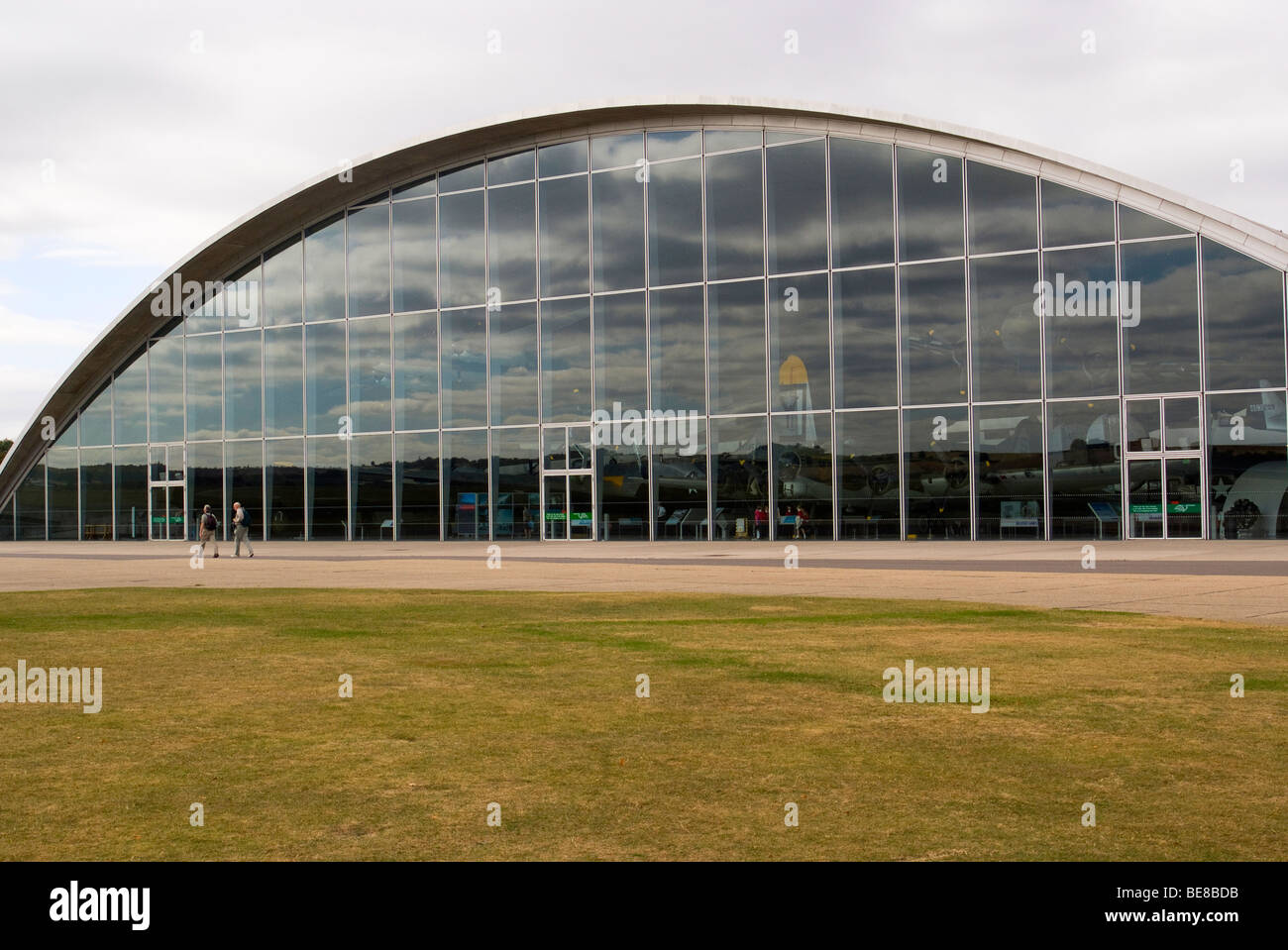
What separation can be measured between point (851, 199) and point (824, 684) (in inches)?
1183

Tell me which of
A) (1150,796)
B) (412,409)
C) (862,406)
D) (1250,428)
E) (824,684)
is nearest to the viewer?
(1150,796)

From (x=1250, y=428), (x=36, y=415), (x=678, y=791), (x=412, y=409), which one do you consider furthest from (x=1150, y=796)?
(x=36, y=415)

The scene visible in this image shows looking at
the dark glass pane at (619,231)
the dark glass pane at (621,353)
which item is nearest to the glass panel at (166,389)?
the dark glass pane at (621,353)

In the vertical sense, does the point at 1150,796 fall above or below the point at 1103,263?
below

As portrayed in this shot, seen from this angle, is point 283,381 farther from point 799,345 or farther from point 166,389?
point 799,345

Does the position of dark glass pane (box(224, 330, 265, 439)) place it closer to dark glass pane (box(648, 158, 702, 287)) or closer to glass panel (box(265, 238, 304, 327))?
glass panel (box(265, 238, 304, 327))

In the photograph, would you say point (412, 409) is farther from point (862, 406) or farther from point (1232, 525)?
point (1232, 525)

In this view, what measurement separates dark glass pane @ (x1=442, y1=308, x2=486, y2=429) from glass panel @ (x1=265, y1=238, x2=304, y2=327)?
683 cm

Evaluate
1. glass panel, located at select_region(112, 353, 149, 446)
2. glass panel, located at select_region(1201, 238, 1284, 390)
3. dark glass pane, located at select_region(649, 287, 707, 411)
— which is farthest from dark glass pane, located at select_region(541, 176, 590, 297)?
glass panel, located at select_region(112, 353, 149, 446)

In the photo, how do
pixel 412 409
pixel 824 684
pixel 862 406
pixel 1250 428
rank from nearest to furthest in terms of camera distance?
pixel 824 684, pixel 1250 428, pixel 862 406, pixel 412 409

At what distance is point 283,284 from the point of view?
45.9 meters

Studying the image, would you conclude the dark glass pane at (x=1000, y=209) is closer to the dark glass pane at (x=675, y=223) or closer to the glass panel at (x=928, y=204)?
the glass panel at (x=928, y=204)

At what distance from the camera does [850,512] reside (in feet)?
119

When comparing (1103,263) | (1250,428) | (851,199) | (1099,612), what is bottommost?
(1099,612)
